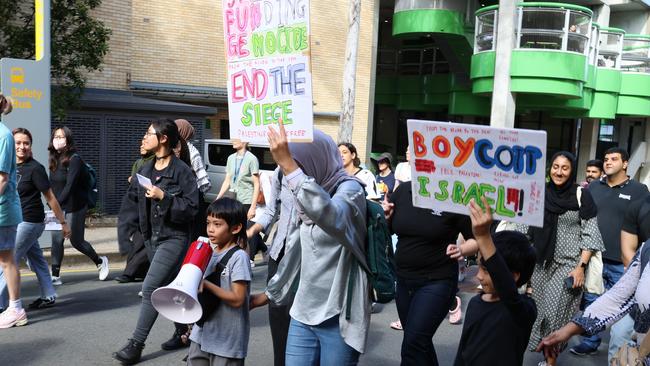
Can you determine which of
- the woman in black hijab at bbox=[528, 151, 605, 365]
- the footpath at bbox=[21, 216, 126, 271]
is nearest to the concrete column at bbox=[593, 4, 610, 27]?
the footpath at bbox=[21, 216, 126, 271]

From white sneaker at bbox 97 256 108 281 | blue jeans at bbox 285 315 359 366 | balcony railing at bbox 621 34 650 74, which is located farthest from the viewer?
balcony railing at bbox 621 34 650 74

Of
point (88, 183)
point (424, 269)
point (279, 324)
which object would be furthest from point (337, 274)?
point (88, 183)

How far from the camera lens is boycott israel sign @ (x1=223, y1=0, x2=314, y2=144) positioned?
10.0 ft

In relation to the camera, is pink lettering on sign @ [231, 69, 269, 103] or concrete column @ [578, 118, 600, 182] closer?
pink lettering on sign @ [231, 69, 269, 103]

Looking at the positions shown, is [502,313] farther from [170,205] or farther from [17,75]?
[17,75]

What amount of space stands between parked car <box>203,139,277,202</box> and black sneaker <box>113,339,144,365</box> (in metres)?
8.95

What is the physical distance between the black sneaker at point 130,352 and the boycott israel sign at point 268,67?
6.83 ft

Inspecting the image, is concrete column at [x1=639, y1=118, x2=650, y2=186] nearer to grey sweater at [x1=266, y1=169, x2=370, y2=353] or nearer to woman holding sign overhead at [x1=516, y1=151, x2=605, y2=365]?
woman holding sign overhead at [x1=516, y1=151, x2=605, y2=365]

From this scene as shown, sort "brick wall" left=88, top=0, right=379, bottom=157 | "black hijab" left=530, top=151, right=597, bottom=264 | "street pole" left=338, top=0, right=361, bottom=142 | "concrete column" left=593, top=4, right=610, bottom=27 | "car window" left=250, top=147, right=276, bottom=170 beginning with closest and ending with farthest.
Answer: "black hijab" left=530, top=151, right=597, bottom=264
"car window" left=250, top=147, right=276, bottom=170
"street pole" left=338, top=0, right=361, bottom=142
"brick wall" left=88, top=0, right=379, bottom=157
"concrete column" left=593, top=4, right=610, bottom=27

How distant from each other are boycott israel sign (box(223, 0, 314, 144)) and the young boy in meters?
1.08

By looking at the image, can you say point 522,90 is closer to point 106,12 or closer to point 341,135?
point 341,135

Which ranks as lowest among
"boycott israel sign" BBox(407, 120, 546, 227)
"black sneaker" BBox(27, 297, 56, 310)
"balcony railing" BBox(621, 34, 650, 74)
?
"black sneaker" BBox(27, 297, 56, 310)

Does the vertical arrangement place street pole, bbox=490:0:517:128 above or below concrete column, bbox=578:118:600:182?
above

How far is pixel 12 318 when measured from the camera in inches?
215
